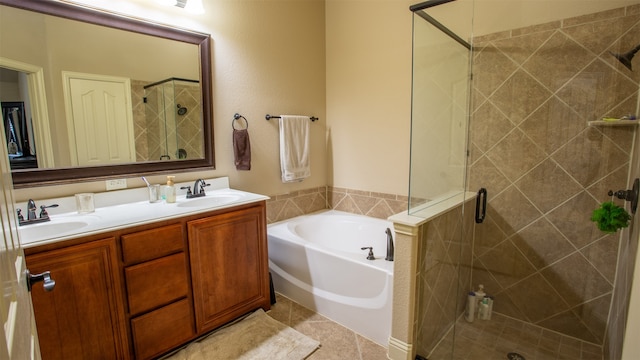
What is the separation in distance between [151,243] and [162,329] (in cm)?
52


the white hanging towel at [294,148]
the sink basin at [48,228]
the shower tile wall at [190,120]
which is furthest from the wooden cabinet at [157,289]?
the white hanging towel at [294,148]

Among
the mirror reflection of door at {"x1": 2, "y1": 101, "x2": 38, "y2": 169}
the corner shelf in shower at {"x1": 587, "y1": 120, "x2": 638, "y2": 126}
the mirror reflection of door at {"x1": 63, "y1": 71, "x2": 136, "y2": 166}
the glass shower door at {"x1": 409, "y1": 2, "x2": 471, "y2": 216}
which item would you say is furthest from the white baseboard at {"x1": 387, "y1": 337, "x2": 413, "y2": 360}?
the mirror reflection of door at {"x1": 2, "y1": 101, "x2": 38, "y2": 169}

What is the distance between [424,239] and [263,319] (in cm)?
131

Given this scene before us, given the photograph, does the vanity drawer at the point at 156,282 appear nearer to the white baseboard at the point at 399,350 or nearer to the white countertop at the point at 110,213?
the white countertop at the point at 110,213

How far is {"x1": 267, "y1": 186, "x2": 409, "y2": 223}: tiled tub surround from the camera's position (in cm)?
313

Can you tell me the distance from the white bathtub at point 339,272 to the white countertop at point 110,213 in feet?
1.95

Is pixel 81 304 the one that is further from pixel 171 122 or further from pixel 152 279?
pixel 171 122

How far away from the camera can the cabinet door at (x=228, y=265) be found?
6.71ft

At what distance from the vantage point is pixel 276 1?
9.80ft

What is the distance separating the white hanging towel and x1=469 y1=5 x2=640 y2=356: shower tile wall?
1.52m

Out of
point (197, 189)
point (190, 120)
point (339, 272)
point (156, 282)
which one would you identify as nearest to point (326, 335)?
point (339, 272)

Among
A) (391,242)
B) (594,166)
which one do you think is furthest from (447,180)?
(594,166)

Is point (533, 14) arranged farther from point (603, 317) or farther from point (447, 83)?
point (603, 317)

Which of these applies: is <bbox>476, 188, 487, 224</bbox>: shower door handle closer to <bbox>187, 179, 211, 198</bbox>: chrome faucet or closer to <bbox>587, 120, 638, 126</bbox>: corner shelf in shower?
<bbox>587, 120, 638, 126</bbox>: corner shelf in shower
